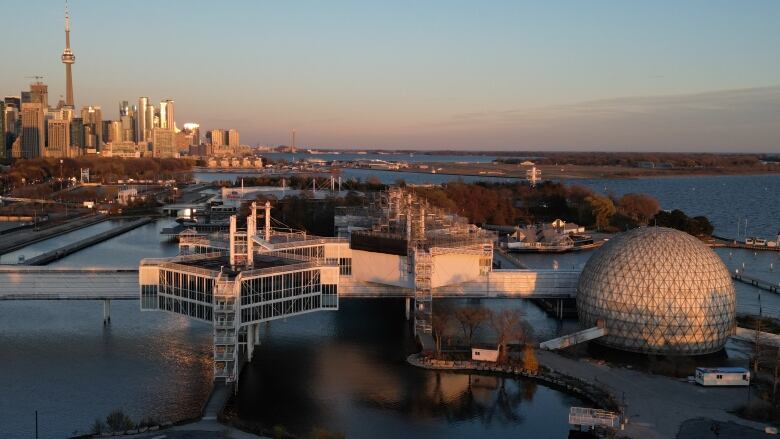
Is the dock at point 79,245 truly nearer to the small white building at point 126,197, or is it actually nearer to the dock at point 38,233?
the dock at point 38,233

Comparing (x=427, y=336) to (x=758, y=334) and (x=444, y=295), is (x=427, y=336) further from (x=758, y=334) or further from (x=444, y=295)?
(x=758, y=334)

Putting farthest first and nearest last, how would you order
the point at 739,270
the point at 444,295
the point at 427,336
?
the point at 739,270, the point at 444,295, the point at 427,336

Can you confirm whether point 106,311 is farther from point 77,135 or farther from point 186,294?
point 77,135

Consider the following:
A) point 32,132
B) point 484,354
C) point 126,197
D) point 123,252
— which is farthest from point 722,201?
point 32,132

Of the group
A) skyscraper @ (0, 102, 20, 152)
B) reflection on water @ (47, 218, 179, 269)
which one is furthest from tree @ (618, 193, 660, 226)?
skyscraper @ (0, 102, 20, 152)

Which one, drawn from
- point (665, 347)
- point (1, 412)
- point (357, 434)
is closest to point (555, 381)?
point (665, 347)
